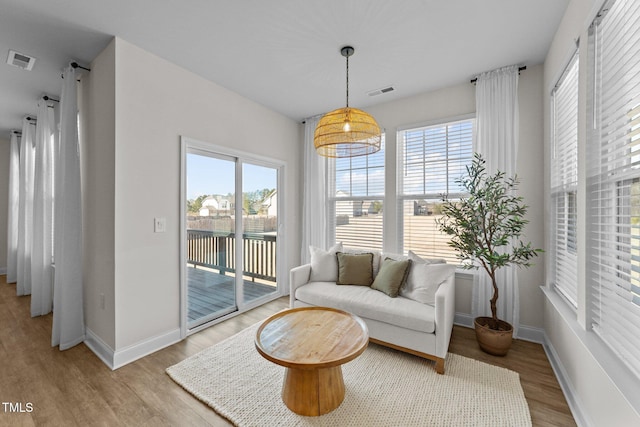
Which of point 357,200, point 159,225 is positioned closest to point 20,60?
point 159,225

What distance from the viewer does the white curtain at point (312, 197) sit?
4.17 m

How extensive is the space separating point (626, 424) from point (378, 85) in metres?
3.26

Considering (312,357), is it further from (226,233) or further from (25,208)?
(25,208)

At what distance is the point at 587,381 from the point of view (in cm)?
161

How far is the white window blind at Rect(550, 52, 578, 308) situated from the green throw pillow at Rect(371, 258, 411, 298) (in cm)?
128

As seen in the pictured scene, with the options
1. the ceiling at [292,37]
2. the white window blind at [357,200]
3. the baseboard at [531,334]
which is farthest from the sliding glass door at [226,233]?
the baseboard at [531,334]

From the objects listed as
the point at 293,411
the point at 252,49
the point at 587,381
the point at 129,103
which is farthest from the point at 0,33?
the point at 587,381

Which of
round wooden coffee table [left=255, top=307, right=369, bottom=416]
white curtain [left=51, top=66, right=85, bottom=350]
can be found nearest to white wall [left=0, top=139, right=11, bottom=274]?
white curtain [left=51, top=66, right=85, bottom=350]

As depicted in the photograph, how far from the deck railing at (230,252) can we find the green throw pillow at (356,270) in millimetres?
1324

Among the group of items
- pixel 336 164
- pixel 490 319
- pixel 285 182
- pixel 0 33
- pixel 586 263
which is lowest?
pixel 490 319

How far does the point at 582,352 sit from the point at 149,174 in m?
3.60

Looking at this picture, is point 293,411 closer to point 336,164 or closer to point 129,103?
point 129,103

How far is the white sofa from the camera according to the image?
7.29 feet

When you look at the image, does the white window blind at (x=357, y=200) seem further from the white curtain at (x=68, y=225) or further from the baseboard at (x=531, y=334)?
the white curtain at (x=68, y=225)
